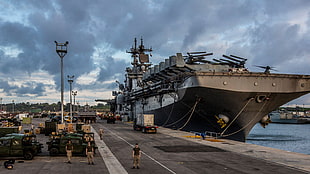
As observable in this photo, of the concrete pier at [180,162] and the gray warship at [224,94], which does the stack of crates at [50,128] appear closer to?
the gray warship at [224,94]

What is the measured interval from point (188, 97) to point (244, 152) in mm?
14202

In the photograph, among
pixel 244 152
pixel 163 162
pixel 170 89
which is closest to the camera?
pixel 163 162

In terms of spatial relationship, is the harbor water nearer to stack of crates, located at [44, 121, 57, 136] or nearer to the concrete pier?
the concrete pier

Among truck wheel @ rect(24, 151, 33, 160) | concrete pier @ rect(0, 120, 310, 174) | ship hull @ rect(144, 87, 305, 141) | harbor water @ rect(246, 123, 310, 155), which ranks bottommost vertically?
harbor water @ rect(246, 123, 310, 155)

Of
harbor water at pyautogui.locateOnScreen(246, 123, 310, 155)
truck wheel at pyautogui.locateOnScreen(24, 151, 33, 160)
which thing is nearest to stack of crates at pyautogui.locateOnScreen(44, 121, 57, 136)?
truck wheel at pyautogui.locateOnScreen(24, 151, 33, 160)

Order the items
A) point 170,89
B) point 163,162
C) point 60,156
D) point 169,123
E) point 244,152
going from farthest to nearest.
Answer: point 169,123, point 170,89, point 244,152, point 60,156, point 163,162

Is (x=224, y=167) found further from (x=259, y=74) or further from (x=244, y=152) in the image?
(x=259, y=74)

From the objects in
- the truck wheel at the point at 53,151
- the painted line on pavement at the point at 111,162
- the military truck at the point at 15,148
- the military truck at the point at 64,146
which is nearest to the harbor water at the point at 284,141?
the painted line on pavement at the point at 111,162

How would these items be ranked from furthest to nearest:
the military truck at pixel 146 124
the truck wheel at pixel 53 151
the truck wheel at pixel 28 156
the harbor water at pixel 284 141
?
1. the harbor water at pixel 284 141
2. the military truck at pixel 146 124
3. the truck wheel at pixel 53 151
4. the truck wheel at pixel 28 156

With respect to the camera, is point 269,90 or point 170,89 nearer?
point 269,90

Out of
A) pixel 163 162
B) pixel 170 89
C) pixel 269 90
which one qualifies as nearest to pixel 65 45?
pixel 170 89

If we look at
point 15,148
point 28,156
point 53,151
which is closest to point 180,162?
point 53,151

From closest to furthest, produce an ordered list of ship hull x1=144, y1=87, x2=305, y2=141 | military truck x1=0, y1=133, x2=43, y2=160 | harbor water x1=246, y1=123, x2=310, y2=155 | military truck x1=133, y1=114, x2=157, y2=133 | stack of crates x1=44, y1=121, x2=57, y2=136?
military truck x1=0, y1=133, x2=43, y2=160
ship hull x1=144, y1=87, x2=305, y2=141
stack of crates x1=44, y1=121, x2=57, y2=136
military truck x1=133, y1=114, x2=157, y2=133
harbor water x1=246, y1=123, x2=310, y2=155

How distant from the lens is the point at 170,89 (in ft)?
134
